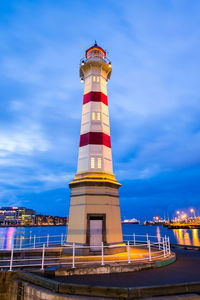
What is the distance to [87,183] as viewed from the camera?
476 inches

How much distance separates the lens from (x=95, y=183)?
39.7ft

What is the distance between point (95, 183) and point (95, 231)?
8.90 feet

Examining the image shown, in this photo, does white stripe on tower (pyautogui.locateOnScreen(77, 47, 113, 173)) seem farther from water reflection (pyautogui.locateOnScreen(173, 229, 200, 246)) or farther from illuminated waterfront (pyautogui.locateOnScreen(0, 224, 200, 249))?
water reflection (pyautogui.locateOnScreen(173, 229, 200, 246))

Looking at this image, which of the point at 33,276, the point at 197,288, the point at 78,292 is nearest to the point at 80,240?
the point at 33,276

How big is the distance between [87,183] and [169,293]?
7581 millimetres

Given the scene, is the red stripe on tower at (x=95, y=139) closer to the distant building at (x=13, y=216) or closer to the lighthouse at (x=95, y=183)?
the lighthouse at (x=95, y=183)

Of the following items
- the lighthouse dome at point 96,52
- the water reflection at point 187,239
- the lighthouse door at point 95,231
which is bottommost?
the water reflection at point 187,239

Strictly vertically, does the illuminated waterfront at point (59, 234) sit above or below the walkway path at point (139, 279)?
below

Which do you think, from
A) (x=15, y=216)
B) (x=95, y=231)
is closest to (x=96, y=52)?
(x=95, y=231)

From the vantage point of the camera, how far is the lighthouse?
11.6 metres

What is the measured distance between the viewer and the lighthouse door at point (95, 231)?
Answer: 11477mm

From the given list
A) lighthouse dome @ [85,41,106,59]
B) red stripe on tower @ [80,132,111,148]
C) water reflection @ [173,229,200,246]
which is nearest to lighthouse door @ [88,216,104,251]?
red stripe on tower @ [80,132,111,148]

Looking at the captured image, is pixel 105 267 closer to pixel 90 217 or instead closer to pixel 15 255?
pixel 90 217

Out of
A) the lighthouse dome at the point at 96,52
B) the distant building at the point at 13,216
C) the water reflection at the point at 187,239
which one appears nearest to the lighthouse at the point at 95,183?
the lighthouse dome at the point at 96,52
